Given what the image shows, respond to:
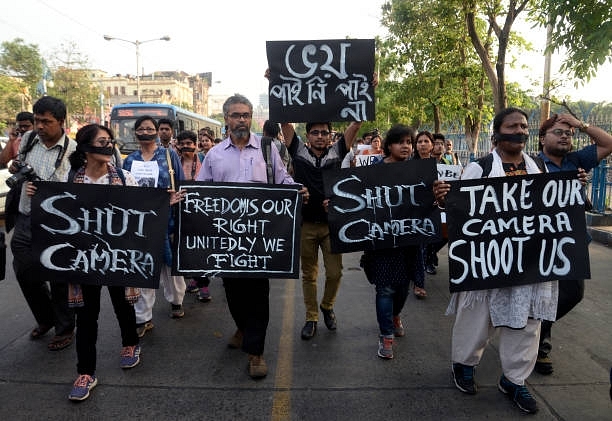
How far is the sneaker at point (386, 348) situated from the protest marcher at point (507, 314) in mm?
569

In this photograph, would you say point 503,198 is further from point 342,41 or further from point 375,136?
point 375,136

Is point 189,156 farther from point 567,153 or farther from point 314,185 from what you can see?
point 567,153

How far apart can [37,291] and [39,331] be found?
365mm

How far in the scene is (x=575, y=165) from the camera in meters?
3.53

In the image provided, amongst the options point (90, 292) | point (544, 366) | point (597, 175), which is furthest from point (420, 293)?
point (597, 175)

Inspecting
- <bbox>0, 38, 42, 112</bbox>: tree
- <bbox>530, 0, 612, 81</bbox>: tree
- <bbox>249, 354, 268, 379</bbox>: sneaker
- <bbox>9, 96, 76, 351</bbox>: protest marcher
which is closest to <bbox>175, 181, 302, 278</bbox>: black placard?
<bbox>249, 354, 268, 379</bbox>: sneaker

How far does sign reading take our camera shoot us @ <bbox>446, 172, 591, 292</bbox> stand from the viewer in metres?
3.16

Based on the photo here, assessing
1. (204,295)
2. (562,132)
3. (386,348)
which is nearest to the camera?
(562,132)

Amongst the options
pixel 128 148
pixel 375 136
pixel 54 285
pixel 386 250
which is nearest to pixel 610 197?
pixel 375 136

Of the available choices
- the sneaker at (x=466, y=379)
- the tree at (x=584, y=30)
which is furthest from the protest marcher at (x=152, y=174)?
the tree at (x=584, y=30)

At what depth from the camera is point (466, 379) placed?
326cm

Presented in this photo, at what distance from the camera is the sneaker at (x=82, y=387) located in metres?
3.13

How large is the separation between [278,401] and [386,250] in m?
1.38

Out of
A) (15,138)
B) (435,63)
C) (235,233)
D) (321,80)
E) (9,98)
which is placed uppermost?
(9,98)
